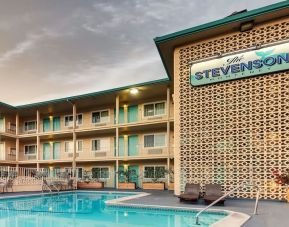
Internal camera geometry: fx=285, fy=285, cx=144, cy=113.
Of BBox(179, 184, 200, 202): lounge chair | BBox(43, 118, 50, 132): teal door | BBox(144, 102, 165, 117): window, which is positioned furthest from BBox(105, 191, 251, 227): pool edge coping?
BBox(43, 118, 50, 132): teal door

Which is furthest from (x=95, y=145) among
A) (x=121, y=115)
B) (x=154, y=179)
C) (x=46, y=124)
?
(x=154, y=179)

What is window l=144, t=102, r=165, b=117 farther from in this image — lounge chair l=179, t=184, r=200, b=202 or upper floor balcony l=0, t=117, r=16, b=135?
upper floor balcony l=0, t=117, r=16, b=135

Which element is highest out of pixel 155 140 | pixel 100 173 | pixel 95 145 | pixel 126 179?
pixel 155 140

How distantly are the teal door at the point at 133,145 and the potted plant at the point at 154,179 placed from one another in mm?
1822

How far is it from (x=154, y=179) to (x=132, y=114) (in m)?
5.79

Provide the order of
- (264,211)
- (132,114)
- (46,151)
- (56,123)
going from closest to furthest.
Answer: (264,211) → (132,114) → (56,123) → (46,151)

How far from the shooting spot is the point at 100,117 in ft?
83.7

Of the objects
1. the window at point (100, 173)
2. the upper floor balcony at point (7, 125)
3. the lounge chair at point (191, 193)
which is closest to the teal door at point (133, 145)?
the window at point (100, 173)

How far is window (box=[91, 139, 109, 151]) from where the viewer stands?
981 inches

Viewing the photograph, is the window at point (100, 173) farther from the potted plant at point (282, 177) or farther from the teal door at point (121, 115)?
the potted plant at point (282, 177)

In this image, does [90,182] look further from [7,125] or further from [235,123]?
[235,123]

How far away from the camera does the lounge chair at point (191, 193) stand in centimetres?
1182

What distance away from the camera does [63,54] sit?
2277 centimetres

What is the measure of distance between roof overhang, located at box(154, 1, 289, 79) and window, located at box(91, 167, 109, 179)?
12.9 meters
